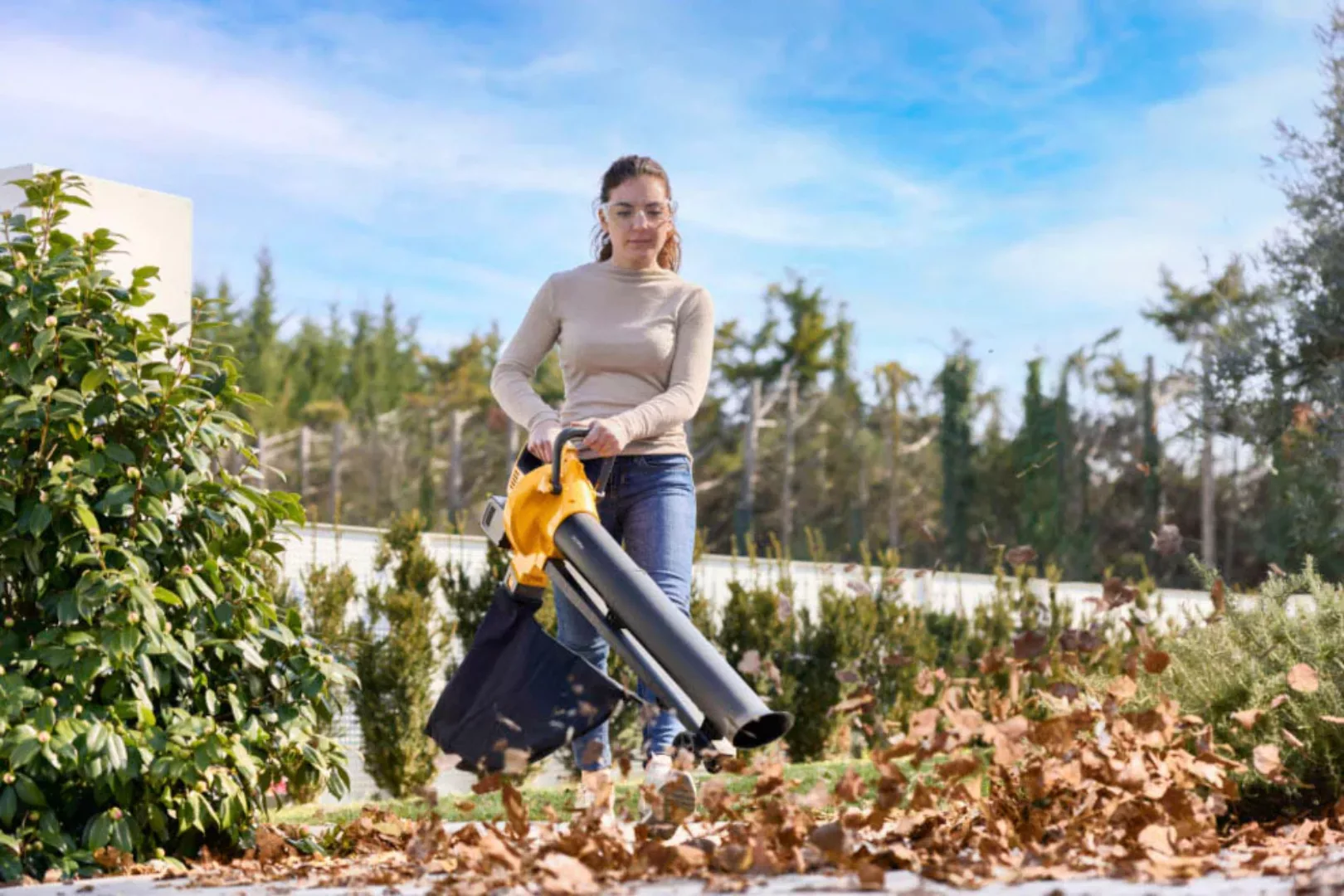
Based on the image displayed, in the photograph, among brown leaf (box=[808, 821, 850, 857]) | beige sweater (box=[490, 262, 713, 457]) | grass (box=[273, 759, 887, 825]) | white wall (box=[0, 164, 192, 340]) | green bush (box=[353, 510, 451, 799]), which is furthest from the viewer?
green bush (box=[353, 510, 451, 799])

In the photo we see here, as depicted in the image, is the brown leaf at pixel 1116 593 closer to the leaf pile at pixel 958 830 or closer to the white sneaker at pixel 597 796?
the leaf pile at pixel 958 830

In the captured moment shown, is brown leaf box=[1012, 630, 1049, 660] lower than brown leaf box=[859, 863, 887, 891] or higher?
higher

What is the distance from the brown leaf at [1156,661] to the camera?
2746mm

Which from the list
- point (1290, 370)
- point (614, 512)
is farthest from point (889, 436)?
point (614, 512)

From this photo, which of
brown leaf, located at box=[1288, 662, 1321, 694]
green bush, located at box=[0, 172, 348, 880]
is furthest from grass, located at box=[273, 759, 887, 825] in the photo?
brown leaf, located at box=[1288, 662, 1321, 694]

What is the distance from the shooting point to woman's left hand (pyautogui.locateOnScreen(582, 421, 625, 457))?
2996mm

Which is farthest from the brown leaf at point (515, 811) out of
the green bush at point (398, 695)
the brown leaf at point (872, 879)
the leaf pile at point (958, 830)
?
the green bush at point (398, 695)

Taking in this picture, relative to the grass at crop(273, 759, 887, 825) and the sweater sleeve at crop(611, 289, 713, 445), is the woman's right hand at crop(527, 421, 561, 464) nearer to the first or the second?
the sweater sleeve at crop(611, 289, 713, 445)

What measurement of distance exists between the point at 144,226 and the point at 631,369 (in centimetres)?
191

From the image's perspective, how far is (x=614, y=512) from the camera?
3.39 metres

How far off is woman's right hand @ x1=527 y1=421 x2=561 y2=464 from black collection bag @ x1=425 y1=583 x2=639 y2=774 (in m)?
0.32

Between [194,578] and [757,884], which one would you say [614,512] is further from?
[757,884]

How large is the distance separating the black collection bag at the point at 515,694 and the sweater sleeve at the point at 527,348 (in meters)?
0.73

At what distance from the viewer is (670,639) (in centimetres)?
259
